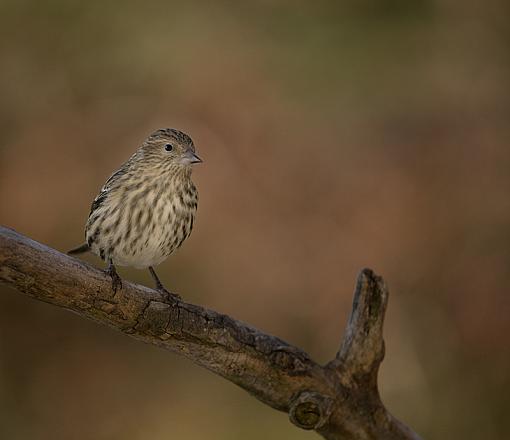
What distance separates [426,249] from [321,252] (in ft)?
3.79

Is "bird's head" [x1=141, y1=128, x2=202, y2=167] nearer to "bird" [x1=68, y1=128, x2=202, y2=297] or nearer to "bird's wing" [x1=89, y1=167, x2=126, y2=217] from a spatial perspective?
"bird" [x1=68, y1=128, x2=202, y2=297]

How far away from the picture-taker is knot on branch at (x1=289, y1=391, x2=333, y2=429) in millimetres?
4789

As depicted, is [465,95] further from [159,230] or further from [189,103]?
[159,230]

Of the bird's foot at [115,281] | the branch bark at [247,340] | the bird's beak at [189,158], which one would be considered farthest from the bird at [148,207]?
the bird's foot at [115,281]

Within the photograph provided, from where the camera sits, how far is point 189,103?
10.1 m

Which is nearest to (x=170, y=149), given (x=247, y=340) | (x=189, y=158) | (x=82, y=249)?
(x=189, y=158)

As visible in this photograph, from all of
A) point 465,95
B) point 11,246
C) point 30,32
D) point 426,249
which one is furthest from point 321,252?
point 11,246

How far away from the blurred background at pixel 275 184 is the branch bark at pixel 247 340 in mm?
3944

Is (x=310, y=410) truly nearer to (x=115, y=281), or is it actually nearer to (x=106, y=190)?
(x=115, y=281)

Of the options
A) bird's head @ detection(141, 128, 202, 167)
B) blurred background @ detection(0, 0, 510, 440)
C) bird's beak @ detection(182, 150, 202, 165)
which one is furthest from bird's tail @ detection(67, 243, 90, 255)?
blurred background @ detection(0, 0, 510, 440)

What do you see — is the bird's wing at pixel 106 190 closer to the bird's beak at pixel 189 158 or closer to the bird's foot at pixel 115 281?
the bird's beak at pixel 189 158

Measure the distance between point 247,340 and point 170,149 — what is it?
1.39 meters

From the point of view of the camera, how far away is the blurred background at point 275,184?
8.94 m

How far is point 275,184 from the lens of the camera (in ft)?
32.4
